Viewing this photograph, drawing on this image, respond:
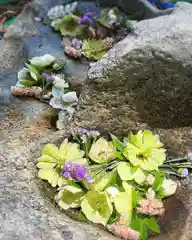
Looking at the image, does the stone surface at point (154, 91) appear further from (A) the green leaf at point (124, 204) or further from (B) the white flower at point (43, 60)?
(B) the white flower at point (43, 60)

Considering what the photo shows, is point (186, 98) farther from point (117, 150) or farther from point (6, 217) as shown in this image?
point (6, 217)

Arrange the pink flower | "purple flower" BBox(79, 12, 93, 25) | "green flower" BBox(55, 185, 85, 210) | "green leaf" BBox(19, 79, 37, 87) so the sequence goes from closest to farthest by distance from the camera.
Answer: the pink flower, "green flower" BBox(55, 185, 85, 210), "green leaf" BBox(19, 79, 37, 87), "purple flower" BBox(79, 12, 93, 25)

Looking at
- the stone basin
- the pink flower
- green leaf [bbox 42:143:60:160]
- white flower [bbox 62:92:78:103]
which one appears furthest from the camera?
white flower [bbox 62:92:78:103]

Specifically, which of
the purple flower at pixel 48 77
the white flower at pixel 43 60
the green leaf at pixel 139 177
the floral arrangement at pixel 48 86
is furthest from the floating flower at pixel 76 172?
the white flower at pixel 43 60

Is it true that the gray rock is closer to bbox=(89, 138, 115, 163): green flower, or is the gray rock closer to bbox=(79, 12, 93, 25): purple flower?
bbox=(89, 138, 115, 163): green flower

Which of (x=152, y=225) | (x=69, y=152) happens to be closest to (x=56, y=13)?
(x=69, y=152)

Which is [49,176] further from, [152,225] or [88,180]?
[152,225]

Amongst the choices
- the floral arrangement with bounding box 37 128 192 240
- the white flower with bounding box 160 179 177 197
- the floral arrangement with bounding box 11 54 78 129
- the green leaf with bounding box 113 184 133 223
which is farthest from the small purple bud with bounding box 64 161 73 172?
the white flower with bounding box 160 179 177 197
